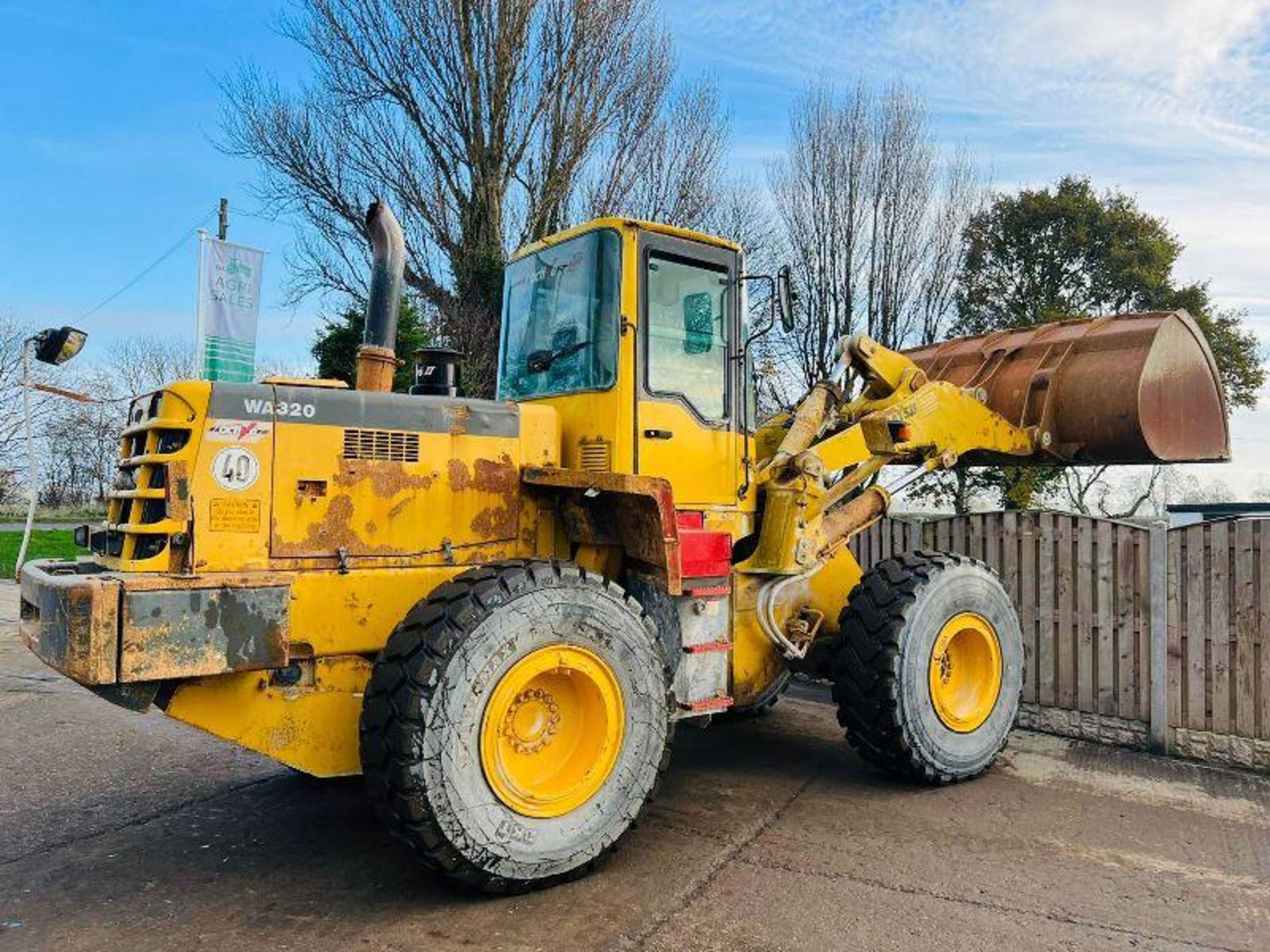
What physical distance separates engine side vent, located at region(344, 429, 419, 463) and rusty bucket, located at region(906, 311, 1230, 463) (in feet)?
13.9

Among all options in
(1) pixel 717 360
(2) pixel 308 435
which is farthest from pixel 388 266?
(1) pixel 717 360

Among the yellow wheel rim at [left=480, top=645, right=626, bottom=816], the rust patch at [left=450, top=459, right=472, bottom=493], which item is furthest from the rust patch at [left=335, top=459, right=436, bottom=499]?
the yellow wheel rim at [left=480, top=645, right=626, bottom=816]

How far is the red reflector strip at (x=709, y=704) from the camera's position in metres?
4.93

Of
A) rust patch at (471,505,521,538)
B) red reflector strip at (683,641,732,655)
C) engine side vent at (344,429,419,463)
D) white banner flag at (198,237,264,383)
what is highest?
white banner flag at (198,237,264,383)

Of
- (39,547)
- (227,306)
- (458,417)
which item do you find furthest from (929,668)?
(39,547)

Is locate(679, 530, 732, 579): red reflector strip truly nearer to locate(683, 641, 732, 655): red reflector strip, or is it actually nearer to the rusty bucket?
locate(683, 641, 732, 655): red reflector strip

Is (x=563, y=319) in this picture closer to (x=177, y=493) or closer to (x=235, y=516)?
(x=235, y=516)

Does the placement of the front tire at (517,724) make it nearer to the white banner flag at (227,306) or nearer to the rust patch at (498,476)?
the rust patch at (498,476)

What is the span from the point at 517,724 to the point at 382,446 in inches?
55.1

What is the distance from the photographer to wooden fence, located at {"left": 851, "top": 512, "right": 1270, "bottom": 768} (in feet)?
19.7

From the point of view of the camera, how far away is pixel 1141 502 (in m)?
16.1

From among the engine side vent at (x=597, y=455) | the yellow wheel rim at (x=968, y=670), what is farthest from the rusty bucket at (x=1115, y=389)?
the engine side vent at (x=597, y=455)

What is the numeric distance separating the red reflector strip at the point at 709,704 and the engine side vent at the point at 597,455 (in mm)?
1312

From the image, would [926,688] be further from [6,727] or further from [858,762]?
[6,727]
